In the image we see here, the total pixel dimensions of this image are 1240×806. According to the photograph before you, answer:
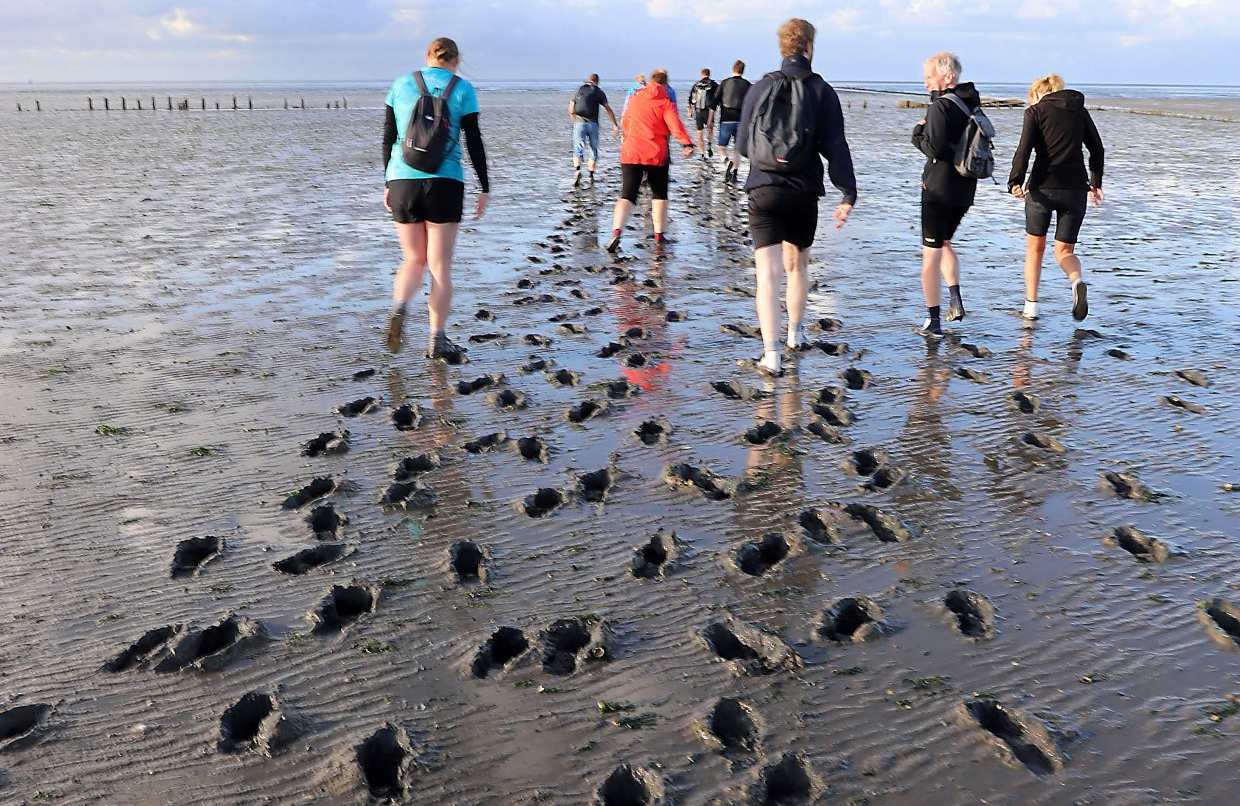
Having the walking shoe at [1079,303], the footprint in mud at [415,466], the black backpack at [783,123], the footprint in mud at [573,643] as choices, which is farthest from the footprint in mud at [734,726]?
the walking shoe at [1079,303]

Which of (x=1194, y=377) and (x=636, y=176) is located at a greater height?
(x=636, y=176)

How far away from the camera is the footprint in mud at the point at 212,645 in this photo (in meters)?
3.26

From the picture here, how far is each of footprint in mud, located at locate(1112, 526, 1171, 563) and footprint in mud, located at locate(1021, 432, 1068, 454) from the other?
1038 millimetres

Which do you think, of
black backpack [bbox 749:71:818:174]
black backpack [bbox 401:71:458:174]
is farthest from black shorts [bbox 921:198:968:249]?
black backpack [bbox 401:71:458:174]

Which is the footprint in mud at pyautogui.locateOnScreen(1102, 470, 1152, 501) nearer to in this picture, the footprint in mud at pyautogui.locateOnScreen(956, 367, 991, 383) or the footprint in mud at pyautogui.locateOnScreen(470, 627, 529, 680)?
the footprint in mud at pyautogui.locateOnScreen(956, 367, 991, 383)

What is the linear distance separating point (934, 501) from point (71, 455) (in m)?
4.56

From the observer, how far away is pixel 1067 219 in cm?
768

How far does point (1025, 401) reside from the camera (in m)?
5.99

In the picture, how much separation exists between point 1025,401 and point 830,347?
1632 mm

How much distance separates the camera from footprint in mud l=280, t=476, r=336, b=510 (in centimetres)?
459

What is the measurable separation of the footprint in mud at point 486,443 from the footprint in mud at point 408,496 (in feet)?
1.77

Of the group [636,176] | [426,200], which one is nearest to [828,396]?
[426,200]

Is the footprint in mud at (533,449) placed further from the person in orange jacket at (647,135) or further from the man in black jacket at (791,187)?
the person in orange jacket at (647,135)

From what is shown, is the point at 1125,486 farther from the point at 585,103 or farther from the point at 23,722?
the point at 585,103
